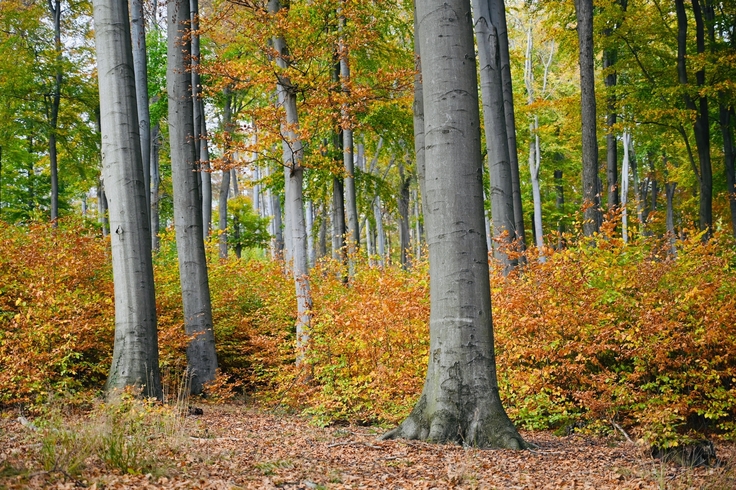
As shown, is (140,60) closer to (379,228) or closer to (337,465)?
(337,465)

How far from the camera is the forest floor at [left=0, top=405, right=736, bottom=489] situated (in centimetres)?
389

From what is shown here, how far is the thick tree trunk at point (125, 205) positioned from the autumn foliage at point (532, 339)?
76 centimetres

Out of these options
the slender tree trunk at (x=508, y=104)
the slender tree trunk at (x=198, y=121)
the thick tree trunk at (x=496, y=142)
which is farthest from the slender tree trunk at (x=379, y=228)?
the thick tree trunk at (x=496, y=142)

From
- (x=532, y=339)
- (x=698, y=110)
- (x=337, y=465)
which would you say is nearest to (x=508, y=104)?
(x=698, y=110)

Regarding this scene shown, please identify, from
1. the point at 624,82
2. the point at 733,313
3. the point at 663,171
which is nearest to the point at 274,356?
the point at 733,313

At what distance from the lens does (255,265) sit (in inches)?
513

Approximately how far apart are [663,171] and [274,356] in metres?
22.5

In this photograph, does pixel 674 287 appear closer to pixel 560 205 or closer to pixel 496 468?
pixel 496 468

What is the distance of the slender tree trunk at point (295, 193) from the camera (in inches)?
374

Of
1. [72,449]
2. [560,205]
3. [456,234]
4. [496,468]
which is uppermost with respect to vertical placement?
[560,205]

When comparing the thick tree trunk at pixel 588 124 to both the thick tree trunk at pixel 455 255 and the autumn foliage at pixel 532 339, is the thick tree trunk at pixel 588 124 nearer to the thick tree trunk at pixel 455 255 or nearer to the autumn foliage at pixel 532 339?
the autumn foliage at pixel 532 339

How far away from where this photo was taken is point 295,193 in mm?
9734

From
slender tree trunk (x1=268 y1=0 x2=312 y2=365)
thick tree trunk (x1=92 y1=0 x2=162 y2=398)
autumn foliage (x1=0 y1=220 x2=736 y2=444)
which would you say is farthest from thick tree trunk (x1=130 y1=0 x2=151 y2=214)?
thick tree trunk (x1=92 y1=0 x2=162 y2=398)

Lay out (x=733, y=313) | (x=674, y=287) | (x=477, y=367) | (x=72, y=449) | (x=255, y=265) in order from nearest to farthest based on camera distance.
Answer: (x=72, y=449), (x=477, y=367), (x=733, y=313), (x=674, y=287), (x=255, y=265)
